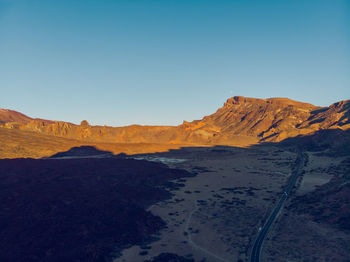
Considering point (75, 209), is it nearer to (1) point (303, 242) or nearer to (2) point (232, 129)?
(1) point (303, 242)

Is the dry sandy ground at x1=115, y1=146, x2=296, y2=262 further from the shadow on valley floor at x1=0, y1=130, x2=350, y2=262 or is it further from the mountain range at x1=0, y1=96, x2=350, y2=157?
the mountain range at x1=0, y1=96, x2=350, y2=157

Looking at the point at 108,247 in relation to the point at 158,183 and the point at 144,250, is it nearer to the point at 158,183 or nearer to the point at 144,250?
the point at 144,250

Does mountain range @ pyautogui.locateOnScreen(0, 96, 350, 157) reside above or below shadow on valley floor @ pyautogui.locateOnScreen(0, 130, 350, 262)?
above

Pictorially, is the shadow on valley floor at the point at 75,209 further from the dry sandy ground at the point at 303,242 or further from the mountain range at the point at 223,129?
the mountain range at the point at 223,129

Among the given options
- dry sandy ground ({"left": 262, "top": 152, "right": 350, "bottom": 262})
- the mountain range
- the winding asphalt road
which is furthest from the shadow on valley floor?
the mountain range

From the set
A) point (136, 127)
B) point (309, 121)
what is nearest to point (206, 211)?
point (136, 127)
